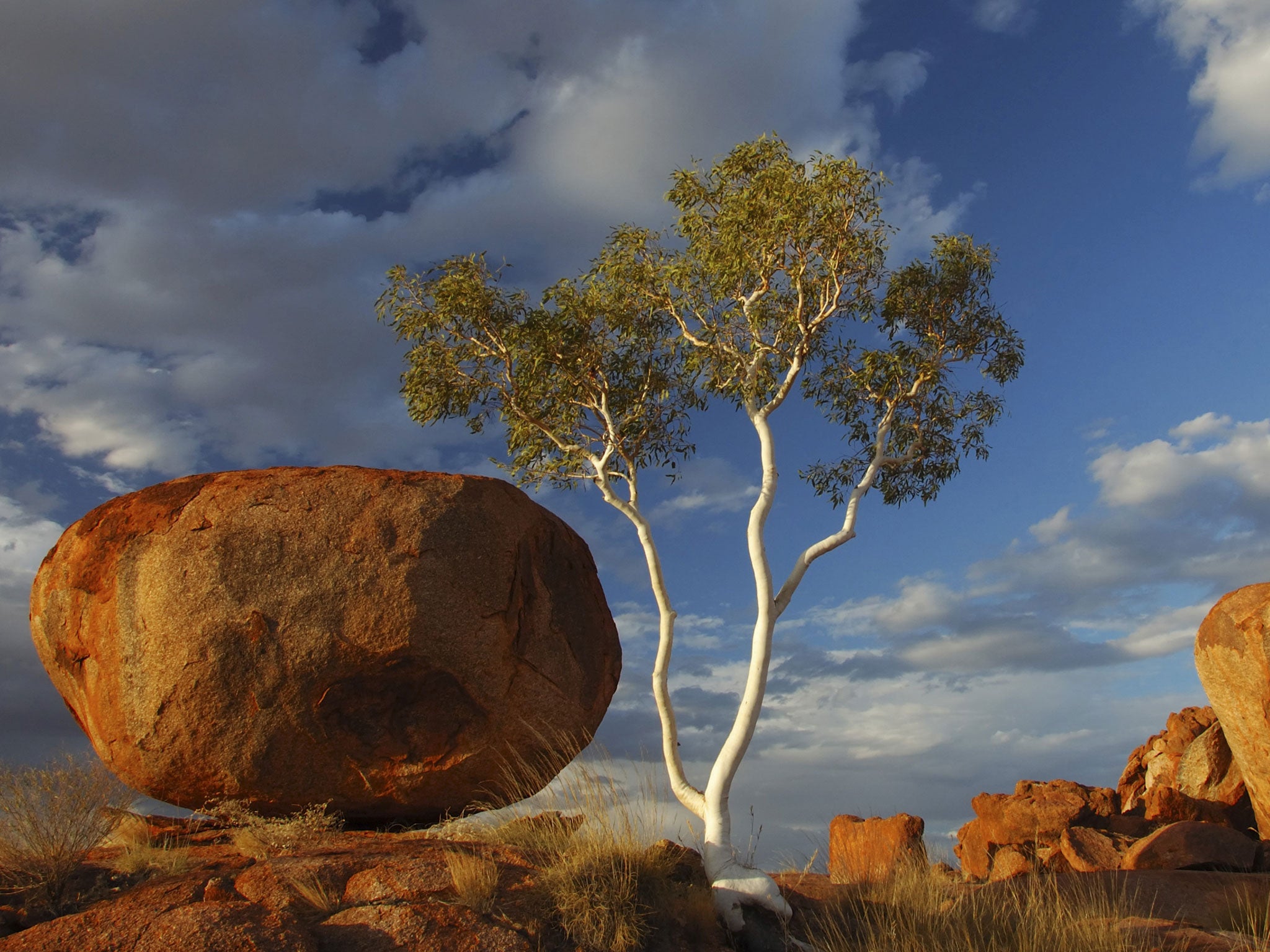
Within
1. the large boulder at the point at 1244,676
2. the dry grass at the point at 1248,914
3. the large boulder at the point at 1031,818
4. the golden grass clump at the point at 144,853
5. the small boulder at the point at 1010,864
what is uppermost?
the large boulder at the point at 1244,676

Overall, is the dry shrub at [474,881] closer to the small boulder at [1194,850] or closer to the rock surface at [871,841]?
the rock surface at [871,841]

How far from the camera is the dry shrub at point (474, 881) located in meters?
8.23

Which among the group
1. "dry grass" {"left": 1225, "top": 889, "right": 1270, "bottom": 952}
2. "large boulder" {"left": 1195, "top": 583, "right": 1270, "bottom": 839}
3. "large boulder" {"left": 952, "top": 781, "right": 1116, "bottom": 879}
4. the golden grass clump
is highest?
"large boulder" {"left": 1195, "top": 583, "right": 1270, "bottom": 839}

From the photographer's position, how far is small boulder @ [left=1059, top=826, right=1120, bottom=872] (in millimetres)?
15391

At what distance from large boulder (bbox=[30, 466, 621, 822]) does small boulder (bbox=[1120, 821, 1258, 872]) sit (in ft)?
30.9

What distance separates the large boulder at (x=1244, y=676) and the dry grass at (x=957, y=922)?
5.01 meters

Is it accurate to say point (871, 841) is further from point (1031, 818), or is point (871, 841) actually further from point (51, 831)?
point (51, 831)

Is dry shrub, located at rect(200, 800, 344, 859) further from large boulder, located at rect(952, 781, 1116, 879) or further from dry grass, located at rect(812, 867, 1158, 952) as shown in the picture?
large boulder, located at rect(952, 781, 1116, 879)

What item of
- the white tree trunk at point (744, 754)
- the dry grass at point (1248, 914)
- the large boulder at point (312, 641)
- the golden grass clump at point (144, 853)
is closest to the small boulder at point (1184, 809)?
the dry grass at point (1248, 914)

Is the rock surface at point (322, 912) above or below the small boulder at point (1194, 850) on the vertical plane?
above

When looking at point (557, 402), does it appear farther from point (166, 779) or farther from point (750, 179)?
point (166, 779)

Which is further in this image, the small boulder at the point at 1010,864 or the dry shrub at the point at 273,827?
the small boulder at the point at 1010,864

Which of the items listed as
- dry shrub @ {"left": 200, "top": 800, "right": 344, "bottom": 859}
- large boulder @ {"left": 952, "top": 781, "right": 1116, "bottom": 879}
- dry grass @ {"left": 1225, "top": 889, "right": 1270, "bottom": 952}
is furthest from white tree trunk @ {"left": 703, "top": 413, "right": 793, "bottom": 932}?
large boulder @ {"left": 952, "top": 781, "right": 1116, "bottom": 879}

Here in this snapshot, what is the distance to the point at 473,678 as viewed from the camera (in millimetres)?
11180
